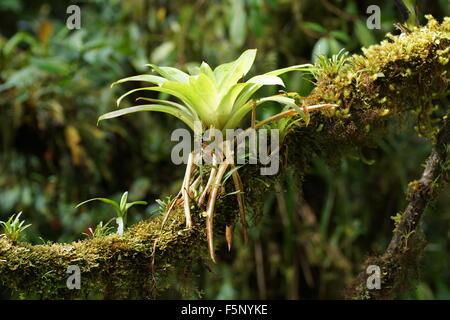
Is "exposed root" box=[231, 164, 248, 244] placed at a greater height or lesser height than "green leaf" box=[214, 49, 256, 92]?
lesser

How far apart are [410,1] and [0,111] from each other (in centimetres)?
164

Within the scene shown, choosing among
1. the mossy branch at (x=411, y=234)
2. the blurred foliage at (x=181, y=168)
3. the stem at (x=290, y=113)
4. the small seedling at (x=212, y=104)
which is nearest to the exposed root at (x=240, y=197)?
the small seedling at (x=212, y=104)

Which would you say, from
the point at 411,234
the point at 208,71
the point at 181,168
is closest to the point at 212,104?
the point at 208,71

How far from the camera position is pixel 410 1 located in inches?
44.3

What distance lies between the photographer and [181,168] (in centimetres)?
228

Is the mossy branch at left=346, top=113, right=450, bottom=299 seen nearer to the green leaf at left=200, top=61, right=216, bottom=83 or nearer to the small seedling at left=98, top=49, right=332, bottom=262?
the small seedling at left=98, top=49, right=332, bottom=262

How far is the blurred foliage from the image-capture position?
2.04 m

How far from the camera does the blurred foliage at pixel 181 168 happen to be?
2043mm

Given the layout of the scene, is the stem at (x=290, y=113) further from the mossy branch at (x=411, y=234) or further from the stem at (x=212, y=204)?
the mossy branch at (x=411, y=234)

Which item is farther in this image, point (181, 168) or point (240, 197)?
point (181, 168)

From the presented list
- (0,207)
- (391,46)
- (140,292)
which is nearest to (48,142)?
(0,207)

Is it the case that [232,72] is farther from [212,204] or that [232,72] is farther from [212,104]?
[212,204]

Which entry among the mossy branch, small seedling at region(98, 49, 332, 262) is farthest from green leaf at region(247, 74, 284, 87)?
the mossy branch

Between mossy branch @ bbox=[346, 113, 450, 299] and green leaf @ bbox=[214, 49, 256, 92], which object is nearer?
green leaf @ bbox=[214, 49, 256, 92]
